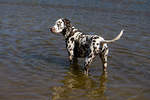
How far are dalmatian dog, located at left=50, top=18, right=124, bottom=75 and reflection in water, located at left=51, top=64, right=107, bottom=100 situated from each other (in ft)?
1.20

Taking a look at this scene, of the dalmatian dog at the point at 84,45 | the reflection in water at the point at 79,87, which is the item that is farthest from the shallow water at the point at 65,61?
the dalmatian dog at the point at 84,45

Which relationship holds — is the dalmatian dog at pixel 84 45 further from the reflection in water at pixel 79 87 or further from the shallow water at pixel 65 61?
the shallow water at pixel 65 61

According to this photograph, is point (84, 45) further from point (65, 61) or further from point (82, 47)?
point (65, 61)

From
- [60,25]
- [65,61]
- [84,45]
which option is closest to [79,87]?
[84,45]

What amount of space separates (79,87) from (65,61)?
2297mm

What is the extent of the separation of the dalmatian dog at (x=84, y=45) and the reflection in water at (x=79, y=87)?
0.37 meters

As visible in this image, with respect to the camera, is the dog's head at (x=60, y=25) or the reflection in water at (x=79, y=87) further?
the dog's head at (x=60, y=25)

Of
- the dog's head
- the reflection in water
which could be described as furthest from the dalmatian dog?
the reflection in water

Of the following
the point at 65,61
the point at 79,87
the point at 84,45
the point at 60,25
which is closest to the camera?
the point at 79,87

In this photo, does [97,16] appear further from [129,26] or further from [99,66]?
[99,66]

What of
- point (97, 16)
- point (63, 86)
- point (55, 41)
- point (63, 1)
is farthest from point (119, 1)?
point (63, 86)

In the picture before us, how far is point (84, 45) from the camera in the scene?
7723mm

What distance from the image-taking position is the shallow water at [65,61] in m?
6.38

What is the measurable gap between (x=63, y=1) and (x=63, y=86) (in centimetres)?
1646
